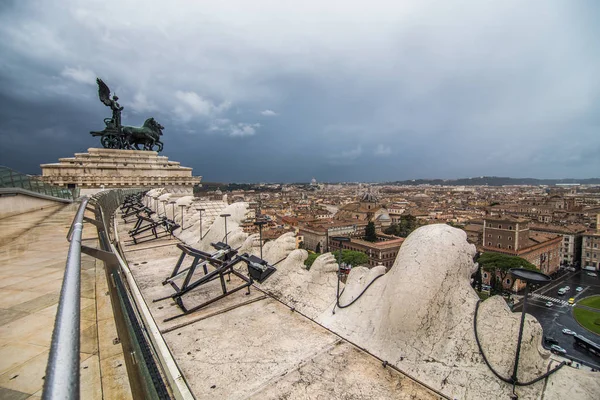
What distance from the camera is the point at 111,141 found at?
23469 millimetres

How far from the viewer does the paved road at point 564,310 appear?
2383cm

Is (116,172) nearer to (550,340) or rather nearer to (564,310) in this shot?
(550,340)

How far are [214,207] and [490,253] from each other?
42821 mm

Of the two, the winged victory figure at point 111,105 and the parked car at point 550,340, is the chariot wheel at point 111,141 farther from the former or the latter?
the parked car at point 550,340

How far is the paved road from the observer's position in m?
23.8

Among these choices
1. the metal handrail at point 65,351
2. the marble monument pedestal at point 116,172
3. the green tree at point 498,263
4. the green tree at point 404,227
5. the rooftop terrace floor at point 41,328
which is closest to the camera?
the metal handrail at point 65,351

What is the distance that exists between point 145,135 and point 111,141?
250 centimetres

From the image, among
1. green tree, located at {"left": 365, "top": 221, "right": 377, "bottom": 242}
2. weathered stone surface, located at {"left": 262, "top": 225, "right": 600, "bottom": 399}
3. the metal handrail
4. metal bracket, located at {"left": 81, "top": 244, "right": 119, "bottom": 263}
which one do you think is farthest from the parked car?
green tree, located at {"left": 365, "top": 221, "right": 377, "bottom": 242}

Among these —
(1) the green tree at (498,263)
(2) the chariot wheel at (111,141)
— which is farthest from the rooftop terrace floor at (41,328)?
(1) the green tree at (498,263)

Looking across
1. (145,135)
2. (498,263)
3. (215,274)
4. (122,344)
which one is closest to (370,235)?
(498,263)

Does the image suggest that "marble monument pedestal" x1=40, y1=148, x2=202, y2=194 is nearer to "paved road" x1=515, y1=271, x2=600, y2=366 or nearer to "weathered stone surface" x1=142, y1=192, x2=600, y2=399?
"weathered stone surface" x1=142, y1=192, x2=600, y2=399

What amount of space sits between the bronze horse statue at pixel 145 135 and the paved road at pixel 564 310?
117ft

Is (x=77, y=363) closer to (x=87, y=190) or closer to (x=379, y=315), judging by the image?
(x=379, y=315)

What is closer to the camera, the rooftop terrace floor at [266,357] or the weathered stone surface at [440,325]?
the weathered stone surface at [440,325]
